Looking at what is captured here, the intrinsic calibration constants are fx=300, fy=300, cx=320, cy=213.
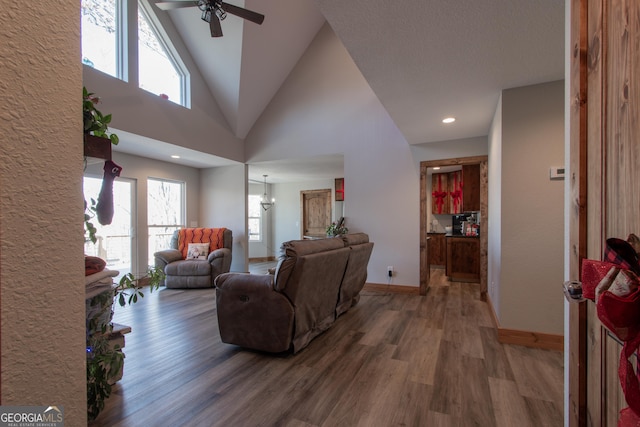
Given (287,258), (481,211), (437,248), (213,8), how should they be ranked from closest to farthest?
(287,258) < (213,8) < (481,211) < (437,248)

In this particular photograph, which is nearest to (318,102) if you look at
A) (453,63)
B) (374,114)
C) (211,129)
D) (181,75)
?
(374,114)

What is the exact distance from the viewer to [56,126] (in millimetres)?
470

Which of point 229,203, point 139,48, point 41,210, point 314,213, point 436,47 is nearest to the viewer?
point 41,210

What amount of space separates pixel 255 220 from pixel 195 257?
11.6ft

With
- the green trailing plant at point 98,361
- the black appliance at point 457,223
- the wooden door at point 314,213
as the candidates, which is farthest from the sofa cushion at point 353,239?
the wooden door at point 314,213

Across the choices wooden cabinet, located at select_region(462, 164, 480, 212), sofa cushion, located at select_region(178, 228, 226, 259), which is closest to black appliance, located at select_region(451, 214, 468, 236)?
wooden cabinet, located at select_region(462, 164, 480, 212)

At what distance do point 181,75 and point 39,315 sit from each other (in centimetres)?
543

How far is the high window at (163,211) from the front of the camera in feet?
19.1

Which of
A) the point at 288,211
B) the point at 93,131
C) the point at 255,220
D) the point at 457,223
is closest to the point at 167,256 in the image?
the point at 255,220

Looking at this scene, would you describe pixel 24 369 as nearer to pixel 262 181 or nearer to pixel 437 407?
pixel 437 407

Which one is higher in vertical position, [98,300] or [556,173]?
[556,173]

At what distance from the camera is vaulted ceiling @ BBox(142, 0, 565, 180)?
173cm

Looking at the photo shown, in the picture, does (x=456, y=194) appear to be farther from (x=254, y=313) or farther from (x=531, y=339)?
(x=254, y=313)

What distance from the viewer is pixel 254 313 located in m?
2.50
